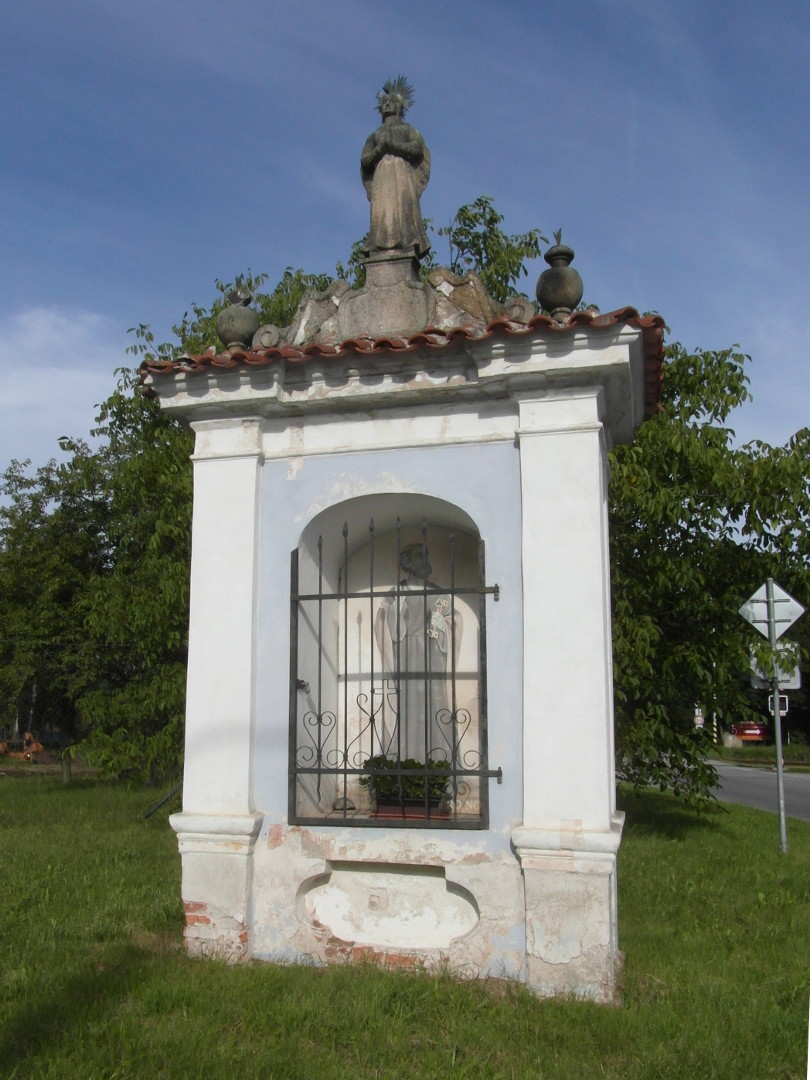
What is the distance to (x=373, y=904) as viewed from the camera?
185 inches

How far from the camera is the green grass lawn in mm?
3541

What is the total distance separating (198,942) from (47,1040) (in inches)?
40.4

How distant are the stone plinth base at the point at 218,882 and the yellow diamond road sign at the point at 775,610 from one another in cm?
568

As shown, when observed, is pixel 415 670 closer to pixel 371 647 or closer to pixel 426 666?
pixel 371 647

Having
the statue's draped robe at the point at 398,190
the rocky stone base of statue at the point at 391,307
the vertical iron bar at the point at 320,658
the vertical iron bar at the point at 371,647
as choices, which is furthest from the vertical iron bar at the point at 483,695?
the statue's draped robe at the point at 398,190

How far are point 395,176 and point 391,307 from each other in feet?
3.05

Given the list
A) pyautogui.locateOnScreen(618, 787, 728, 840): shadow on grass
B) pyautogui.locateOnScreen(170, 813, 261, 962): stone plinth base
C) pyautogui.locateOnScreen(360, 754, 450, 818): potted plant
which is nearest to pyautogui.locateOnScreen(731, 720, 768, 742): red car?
pyautogui.locateOnScreen(618, 787, 728, 840): shadow on grass

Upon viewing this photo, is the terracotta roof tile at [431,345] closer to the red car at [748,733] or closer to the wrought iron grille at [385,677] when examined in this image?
the wrought iron grille at [385,677]

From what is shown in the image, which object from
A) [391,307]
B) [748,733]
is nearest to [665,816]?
[391,307]

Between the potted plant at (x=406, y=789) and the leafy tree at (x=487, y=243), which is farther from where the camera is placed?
the leafy tree at (x=487, y=243)

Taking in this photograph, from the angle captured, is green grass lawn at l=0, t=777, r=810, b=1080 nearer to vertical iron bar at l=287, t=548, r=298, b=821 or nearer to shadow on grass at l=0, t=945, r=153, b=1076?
shadow on grass at l=0, t=945, r=153, b=1076

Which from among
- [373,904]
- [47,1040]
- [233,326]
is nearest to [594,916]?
[373,904]

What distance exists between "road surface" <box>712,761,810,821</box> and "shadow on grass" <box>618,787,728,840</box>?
0.53 metres

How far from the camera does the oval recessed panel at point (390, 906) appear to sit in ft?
15.1
